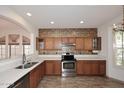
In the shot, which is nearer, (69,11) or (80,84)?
(69,11)

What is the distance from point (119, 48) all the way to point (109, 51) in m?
0.53

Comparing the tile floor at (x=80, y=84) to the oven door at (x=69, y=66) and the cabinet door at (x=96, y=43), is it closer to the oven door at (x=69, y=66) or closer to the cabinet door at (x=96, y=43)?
the oven door at (x=69, y=66)

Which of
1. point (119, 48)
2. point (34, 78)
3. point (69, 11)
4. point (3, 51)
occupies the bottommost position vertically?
point (34, 78)

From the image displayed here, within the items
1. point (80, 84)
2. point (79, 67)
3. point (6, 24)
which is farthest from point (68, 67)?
point (6, 24)

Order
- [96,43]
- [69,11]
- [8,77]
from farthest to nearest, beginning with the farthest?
[96,43] → [69,11] → [8,77]

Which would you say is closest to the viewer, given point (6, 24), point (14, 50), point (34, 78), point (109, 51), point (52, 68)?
point (34, 78)

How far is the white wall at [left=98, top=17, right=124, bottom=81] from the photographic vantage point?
21.6ft

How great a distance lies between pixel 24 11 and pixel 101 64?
4.50 metres

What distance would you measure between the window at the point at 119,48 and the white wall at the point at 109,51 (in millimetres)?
215

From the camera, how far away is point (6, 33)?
32.5 feet

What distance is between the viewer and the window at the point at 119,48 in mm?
6706

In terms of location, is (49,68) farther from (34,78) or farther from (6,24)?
(34,78)

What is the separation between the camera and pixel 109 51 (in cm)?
727
